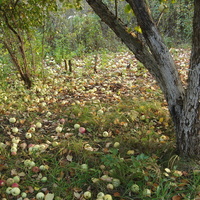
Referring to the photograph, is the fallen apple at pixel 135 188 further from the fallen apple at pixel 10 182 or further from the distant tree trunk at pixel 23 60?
the distant tree trunk at pixel 23 60

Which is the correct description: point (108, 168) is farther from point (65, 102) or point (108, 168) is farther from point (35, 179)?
point (65, 102)

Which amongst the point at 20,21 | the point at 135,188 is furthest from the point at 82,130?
the point at 20,21

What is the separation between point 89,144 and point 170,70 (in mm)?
1202

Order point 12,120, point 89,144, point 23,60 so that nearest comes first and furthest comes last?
point 89,144, point 12,120, point 23,60

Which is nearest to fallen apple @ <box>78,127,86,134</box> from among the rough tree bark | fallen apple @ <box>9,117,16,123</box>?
fallen apple @ <box>9,117,16,123</box>

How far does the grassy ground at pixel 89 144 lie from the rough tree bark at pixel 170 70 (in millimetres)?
269

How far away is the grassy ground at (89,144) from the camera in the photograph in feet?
6.46

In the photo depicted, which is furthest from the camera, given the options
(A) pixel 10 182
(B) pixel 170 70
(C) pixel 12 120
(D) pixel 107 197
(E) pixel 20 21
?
(E) pixel 20 21

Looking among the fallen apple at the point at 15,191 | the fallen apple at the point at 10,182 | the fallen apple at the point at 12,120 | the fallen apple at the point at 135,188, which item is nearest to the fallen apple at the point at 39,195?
the fallen apple at the point at 15,191

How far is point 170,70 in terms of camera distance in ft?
6.37

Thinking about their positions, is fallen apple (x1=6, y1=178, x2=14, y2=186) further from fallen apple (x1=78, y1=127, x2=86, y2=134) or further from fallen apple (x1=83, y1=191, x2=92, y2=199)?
fallen apple (x1=78, y1=127, x2=86, y2=134)

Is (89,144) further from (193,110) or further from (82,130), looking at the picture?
(193,110)

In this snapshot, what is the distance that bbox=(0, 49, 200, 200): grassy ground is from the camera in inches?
77.5

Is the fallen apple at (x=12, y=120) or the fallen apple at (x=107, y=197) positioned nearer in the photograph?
the fallen apple at (x=107, y=197)
